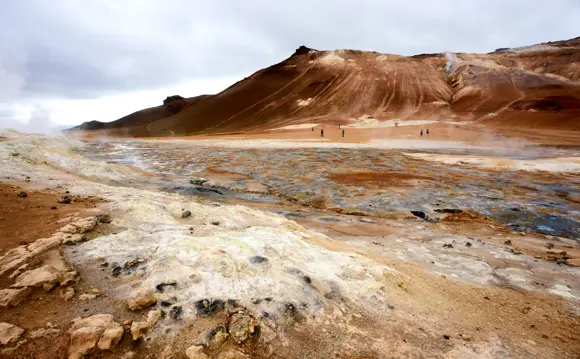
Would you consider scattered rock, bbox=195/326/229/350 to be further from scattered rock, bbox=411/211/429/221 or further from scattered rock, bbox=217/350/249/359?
scattered rock, bbox=411/211/429/221

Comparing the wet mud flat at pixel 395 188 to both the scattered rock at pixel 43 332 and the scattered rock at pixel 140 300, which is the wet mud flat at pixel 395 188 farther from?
the scattered rock at pixel 43 332

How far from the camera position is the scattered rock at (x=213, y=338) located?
2.53 meters

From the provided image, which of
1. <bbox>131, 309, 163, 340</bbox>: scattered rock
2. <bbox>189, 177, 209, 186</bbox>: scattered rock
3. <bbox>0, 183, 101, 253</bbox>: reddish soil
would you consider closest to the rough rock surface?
<bbox>0, 183, 101, 253</bbox>: reddish soil

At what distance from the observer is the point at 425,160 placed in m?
17.7

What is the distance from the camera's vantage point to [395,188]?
10820 millimetres

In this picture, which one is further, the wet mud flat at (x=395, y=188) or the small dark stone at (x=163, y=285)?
the wet mud flat at (x=395, y=188)

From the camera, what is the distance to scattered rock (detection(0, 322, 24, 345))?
2377 mm

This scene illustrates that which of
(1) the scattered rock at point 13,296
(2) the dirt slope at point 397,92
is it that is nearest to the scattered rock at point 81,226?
(1) the scattered rock at point 13,296

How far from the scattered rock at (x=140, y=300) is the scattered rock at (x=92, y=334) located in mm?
184

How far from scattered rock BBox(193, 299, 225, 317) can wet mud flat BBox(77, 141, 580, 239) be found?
6.16 meters

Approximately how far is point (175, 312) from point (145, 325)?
0.80ft

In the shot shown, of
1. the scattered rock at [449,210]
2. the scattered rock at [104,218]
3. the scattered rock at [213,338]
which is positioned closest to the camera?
the scattered rock at [213,338]

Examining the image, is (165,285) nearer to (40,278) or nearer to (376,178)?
(40,278)

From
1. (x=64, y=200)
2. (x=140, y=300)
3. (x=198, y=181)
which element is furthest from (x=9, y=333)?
(x=198, y=181)
